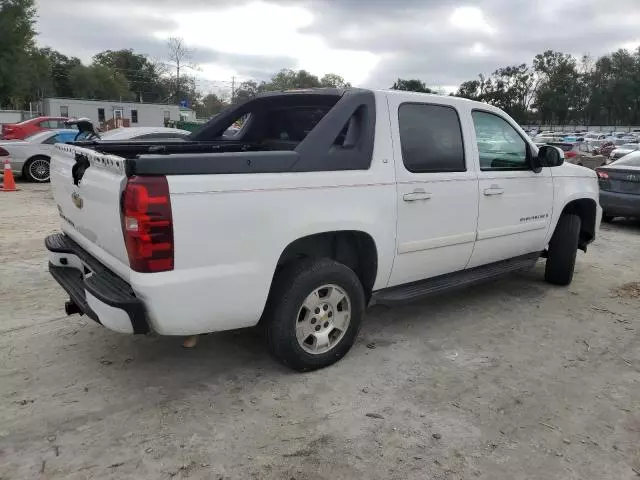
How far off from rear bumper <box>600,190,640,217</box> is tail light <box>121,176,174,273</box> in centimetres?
899

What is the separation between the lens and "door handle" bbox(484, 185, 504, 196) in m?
4.62

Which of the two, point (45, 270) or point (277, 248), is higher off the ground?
point (277, 248)

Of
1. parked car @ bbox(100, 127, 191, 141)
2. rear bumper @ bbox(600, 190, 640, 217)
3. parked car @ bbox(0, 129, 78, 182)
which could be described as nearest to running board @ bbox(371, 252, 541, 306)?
rear bumper @ bbox(600, 190, 640, 217)

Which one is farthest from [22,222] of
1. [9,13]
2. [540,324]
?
[9,13]

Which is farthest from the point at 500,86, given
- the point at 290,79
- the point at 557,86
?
the point at 290,79

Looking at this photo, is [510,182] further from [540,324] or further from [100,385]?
[100,385]

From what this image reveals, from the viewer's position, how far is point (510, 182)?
16.0 feet

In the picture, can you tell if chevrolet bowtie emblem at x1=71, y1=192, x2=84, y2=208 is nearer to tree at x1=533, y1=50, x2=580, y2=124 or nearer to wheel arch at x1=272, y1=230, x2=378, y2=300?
wheel arch at x1=272, y1=230, x2=378, y2=300

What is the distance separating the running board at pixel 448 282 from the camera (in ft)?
13.5

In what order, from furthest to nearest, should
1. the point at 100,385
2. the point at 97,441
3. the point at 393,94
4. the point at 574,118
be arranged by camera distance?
the point at 574,118, the point at 393,94, the point at 100,385, the point at 97,441

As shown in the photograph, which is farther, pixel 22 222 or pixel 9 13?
pixel 9 13

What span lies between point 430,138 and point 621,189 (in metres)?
7.09

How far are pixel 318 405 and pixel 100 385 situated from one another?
4.64 ft

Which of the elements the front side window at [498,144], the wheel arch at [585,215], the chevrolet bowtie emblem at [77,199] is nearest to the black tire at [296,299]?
the chevrolet bowtie emblem at [77,199]
